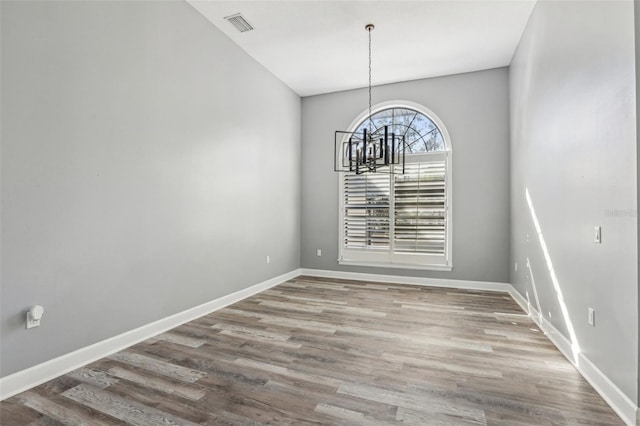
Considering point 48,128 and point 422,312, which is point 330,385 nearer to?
point 422,312

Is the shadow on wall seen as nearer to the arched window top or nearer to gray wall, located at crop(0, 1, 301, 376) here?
the arched window top

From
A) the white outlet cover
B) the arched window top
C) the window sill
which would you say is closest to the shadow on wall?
the white outlet cover

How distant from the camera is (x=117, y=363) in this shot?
250 cm

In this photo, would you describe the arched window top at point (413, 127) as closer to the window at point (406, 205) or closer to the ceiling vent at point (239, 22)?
the window at point (406, 205)

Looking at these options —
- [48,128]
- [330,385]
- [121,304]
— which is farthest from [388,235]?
[48,128]

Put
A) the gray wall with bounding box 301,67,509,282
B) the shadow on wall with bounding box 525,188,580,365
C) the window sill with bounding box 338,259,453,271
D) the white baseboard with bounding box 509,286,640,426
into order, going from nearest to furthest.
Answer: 1. the white baseboard with bounding box 509,286,640,426
2. the shadow on wall with bounding box 525,188,580,365
3. the gray wall with bounding box 301,67,509,282
4. the window sill with bounding box 338,259,453,271

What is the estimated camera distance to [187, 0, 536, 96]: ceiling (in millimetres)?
3504

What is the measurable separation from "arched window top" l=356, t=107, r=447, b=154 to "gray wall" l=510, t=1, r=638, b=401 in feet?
5.68

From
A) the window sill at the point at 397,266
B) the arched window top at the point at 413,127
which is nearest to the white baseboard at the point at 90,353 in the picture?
the window sill at the point at 397,266

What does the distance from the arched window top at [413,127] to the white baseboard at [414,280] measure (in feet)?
6.97

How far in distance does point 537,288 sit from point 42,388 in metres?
4.32

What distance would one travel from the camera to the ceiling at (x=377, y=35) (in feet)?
11.5

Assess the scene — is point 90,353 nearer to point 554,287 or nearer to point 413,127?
point 554,287

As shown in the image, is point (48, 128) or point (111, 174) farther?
point (111, 174)
